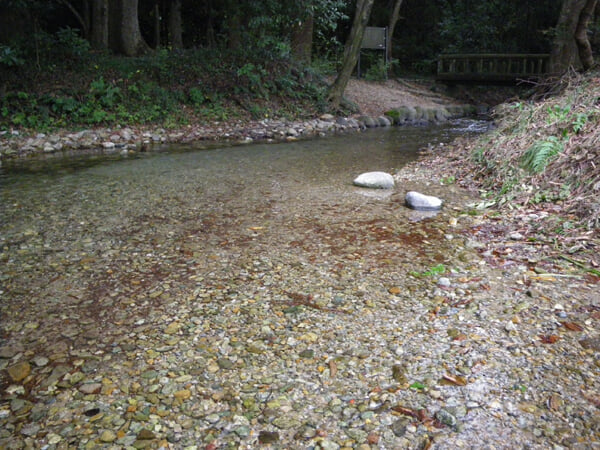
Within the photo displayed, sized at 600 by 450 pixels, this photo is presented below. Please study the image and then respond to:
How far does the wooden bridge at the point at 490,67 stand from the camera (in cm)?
1591

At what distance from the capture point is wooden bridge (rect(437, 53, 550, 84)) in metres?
15.9

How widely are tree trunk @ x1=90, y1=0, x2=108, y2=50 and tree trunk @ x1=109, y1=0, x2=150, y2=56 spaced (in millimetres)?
227

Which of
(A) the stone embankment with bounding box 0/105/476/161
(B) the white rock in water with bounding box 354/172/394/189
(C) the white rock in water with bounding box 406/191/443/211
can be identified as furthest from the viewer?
(A) the stone embankment with bounding box 0/105/476/161

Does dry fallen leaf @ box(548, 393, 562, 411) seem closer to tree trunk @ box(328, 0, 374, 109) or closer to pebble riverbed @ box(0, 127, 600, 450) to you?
pebble riverbed @ box(0, 127, 600, 450)

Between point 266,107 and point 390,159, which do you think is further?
point 266,107

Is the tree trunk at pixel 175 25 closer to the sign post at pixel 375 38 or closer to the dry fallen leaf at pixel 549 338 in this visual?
the sign post at pixel 375 38

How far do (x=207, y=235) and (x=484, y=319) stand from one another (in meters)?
2.27

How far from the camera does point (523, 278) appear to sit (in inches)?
127

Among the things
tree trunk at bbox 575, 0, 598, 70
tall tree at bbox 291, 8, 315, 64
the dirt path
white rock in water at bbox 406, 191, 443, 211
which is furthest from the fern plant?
tall tree at bbox 291, 8, 315, 64

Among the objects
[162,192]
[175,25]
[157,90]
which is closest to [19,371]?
[162,192]

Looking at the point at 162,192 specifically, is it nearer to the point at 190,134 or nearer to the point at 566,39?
the point at 190,134

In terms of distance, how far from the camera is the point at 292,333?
2.66m

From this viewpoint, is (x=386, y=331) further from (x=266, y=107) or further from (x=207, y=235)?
(x=266, y=107)

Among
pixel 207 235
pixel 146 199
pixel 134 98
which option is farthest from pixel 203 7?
pixel 207 235
